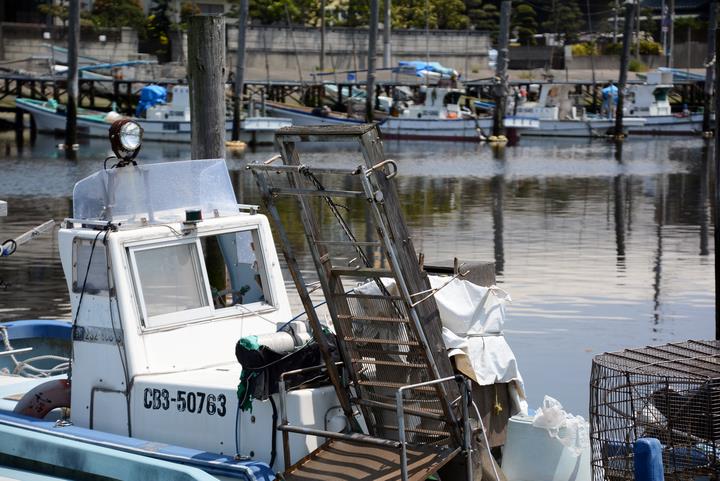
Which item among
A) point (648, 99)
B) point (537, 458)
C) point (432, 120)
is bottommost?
point (432, 120)

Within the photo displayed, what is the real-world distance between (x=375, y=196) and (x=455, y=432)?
1.58 metres

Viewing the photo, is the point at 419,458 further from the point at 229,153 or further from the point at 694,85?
the point at 694,85

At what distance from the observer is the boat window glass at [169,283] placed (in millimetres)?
8426

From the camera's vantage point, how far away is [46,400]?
9055 mm

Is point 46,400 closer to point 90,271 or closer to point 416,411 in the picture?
point 90,271

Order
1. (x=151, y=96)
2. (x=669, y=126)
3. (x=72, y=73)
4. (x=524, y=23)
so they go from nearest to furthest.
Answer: (x=72, y=73) < (x=151, y=96) < (x=669, y=126) < (x=524, y=23)

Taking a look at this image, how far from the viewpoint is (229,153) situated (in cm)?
4569

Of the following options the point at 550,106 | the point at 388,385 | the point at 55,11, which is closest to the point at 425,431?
the point at 388,385

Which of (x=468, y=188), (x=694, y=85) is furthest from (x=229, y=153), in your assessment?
(x=694, y=85)

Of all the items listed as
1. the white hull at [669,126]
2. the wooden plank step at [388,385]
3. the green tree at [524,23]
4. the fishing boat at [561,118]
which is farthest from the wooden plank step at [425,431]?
the green tree at [524,23]

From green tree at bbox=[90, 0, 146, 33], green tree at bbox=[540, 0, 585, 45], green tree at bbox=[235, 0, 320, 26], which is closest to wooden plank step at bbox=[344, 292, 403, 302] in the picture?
green tree at bbox=[90, 0, 146, 33]

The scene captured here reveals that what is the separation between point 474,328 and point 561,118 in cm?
5429

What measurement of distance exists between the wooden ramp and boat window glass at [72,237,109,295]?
2.01m

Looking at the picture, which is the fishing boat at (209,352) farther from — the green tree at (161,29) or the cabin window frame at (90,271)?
the green tree at (161,29)
